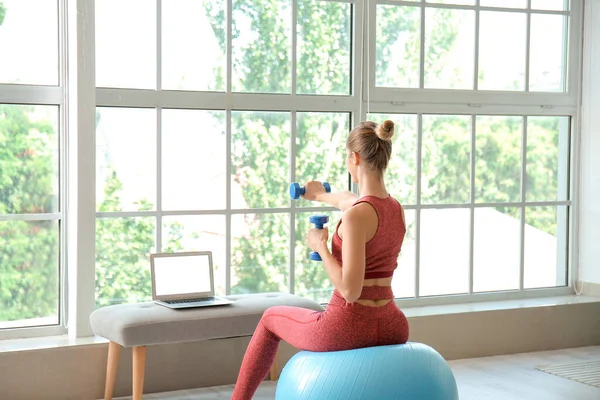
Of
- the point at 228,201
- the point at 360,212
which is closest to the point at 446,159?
the point at 228,201

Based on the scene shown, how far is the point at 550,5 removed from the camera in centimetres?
560

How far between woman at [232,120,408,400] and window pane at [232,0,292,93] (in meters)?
1.47

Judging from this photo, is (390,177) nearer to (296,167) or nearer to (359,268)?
(296,167)

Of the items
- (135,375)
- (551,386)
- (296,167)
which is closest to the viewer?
(135,375)

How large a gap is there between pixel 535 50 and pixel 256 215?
210cm

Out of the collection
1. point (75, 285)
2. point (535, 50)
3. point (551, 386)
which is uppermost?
point (535, 50)

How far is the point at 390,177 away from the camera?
5.16m

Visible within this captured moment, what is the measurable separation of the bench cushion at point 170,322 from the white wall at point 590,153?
2.45 m

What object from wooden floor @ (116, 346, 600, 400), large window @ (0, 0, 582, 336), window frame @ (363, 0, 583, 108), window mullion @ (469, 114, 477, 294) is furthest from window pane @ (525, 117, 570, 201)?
wooden floor @ (116, 346, 600, 400)

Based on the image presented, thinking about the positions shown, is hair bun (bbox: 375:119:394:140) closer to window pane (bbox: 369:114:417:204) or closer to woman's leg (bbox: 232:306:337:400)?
woman's leg (bbox: 232:306:337:400)

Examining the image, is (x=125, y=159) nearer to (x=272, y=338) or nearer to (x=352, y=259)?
(x=272, y=338)

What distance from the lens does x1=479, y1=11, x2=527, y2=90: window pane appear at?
212 inches

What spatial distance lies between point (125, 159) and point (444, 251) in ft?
6.50

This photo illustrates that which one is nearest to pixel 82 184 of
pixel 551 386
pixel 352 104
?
pixel 352 104
